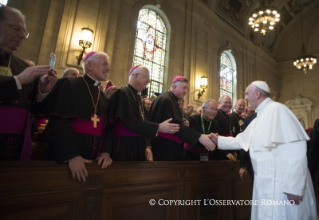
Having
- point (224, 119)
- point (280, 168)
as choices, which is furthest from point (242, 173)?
point (224, 119)

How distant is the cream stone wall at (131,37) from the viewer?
5.19 meters

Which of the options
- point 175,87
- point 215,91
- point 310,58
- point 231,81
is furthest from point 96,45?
point 310,58

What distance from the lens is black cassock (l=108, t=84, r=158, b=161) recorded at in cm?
193

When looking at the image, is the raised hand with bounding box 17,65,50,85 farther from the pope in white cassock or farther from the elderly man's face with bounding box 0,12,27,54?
the pope in white cassock

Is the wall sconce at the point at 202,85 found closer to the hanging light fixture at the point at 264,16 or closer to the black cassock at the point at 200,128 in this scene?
the hanging light fixture at the point at 264,16

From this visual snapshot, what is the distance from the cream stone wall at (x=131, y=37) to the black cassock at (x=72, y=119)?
13.3 feet

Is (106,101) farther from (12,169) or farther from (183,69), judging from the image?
(183,69)

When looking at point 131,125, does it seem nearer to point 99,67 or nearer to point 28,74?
point 99,67

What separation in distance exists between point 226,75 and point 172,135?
32.9ft

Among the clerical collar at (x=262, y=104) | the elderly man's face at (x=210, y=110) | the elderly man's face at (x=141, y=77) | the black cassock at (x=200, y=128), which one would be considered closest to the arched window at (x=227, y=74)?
the black cassock at (x=200, y=128)

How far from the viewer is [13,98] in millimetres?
1332

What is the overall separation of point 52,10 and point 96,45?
1446 mm

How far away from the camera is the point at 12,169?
3.83 feet

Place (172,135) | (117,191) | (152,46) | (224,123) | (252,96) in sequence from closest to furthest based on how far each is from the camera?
(117,191)
(252,96)
(172,135)
(224,123)
(152,46)
